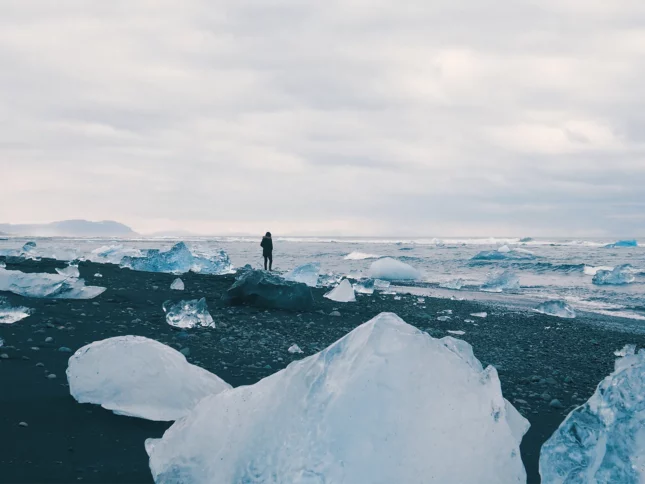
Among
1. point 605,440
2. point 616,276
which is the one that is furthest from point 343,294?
point 616,276

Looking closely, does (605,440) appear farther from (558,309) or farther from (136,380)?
(558,309)

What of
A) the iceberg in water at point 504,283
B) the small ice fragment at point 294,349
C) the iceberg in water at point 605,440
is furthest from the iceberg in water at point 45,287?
the iceberg in water at point 504,283

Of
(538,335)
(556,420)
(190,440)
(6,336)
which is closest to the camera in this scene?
(190,440)

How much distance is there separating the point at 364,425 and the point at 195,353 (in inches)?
119

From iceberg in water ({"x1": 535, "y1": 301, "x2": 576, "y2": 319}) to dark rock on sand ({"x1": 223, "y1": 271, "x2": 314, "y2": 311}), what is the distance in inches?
192

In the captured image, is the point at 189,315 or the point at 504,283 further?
the point at 504,283

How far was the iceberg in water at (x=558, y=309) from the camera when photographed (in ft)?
32.1

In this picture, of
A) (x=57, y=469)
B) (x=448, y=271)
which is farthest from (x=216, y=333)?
(x=448, y=271)

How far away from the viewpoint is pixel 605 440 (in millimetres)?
2221

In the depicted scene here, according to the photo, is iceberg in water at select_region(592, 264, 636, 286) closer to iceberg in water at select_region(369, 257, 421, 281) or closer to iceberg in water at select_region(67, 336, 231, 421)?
iceberg in water at select_region(369, 257, 421, 281)

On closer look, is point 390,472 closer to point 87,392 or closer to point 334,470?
point 334,470

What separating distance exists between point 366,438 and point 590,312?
10043 millimetres

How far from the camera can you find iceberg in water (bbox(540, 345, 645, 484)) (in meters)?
2.16

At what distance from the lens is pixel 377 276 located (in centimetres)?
1759
